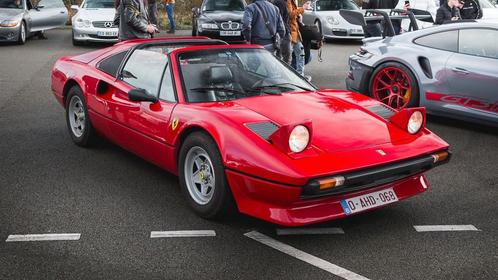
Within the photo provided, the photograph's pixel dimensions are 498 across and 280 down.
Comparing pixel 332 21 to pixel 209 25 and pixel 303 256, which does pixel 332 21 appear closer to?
pixel 209 25

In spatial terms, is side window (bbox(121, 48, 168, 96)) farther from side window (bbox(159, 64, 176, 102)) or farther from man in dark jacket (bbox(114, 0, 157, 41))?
man in dark jacket (bbox(114, 0, 157, 41))

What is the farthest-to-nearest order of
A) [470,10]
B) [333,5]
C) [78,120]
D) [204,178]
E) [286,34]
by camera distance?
[333,5]
[470,10]
[286,34]
[78,120]
[204,178]

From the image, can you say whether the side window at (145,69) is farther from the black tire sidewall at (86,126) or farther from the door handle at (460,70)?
the door handle at (460,70)

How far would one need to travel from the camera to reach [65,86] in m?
5.87

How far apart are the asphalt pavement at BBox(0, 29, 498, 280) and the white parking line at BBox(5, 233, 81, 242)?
0.06 feet

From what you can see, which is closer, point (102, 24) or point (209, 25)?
point (102, 24)

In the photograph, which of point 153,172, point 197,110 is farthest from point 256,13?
point 197,110

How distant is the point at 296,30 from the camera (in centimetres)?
903

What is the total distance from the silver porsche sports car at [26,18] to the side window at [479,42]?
35.5 feet

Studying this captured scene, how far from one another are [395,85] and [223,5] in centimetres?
850

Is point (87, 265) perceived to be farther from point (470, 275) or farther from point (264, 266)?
point (470, 275)

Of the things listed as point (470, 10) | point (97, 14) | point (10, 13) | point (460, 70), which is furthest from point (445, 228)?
point (10, 13)

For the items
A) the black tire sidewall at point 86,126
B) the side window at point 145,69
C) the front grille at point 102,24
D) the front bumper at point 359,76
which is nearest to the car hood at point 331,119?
the side window at point 145,69

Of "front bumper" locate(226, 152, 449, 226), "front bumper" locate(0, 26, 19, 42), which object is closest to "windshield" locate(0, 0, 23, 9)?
"front bumper" locate(0, 26, 19, 42)
